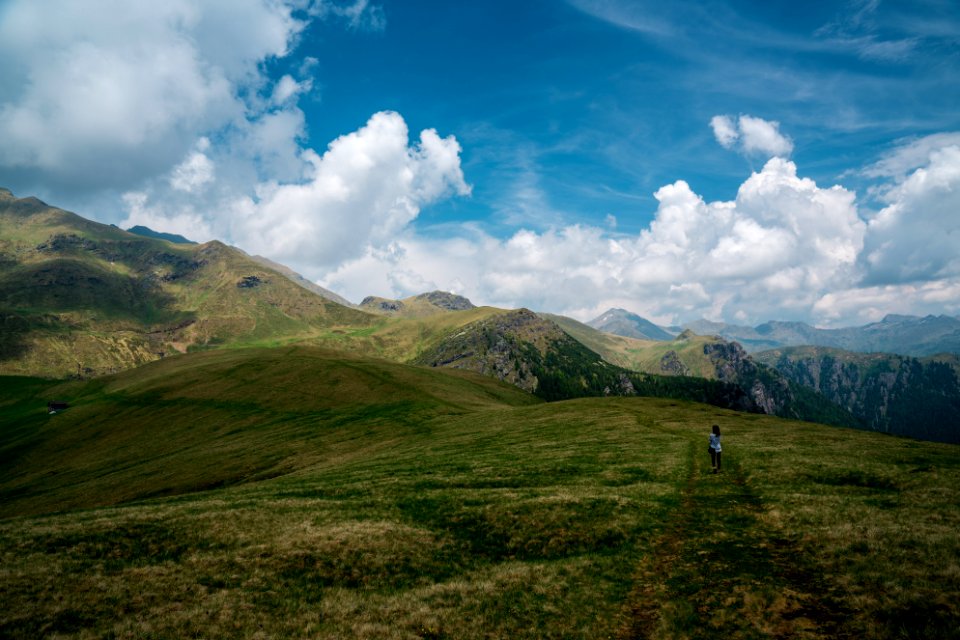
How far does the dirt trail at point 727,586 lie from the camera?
54.2 ft

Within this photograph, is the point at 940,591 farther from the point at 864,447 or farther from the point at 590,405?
the point at 590,405

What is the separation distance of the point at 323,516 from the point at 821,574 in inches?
Answer: 1179

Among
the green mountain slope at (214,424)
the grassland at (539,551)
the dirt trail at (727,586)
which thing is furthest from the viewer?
the green mountain slope at (214,424)

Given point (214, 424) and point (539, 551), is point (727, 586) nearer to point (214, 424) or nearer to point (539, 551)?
point (539, 551)

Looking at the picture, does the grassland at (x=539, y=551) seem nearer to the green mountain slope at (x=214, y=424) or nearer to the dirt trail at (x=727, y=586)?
the dirt trail at (x=727, y=586)

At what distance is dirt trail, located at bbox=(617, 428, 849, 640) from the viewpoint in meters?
→ 16.5

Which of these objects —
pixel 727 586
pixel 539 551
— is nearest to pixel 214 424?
pixel 539 551

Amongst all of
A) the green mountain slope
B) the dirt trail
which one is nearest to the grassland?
the dirt trail

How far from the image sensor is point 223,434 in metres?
107

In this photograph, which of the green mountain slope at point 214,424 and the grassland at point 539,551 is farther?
the green mountain slope at point 214,424

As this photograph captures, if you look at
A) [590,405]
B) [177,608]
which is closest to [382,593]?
[177,608]

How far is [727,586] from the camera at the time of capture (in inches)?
771

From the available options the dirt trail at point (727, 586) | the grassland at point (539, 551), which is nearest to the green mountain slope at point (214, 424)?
the grassland at point (539, 551)

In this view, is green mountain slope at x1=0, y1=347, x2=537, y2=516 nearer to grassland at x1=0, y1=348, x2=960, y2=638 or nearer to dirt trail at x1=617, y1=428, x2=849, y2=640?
grassland at x1=0, y1=348, x2=960, y2=638
